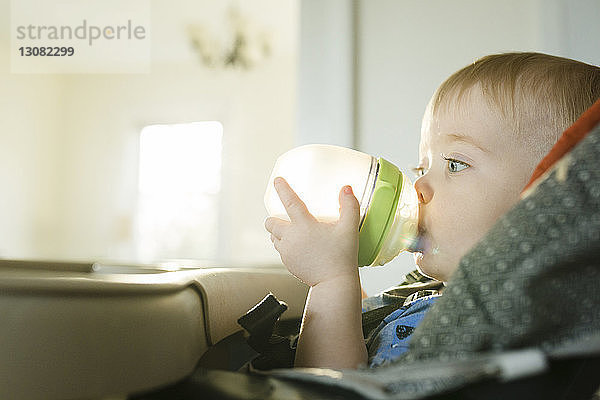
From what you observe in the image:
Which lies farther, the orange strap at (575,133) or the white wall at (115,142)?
the white wall at (115,142)

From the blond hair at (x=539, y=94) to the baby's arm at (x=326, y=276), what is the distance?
0.80 feet

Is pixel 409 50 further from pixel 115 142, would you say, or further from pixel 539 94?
pixel 115 142

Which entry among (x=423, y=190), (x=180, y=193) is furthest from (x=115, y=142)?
(x=423, y=190)

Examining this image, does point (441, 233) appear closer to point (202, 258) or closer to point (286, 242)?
point (286, 242)

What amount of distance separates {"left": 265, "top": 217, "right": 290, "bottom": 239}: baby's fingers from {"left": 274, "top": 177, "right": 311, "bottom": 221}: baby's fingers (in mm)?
19

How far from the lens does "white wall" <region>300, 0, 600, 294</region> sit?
1519 mm

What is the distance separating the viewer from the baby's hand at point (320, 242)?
623 mm

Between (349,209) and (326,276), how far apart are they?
77mm

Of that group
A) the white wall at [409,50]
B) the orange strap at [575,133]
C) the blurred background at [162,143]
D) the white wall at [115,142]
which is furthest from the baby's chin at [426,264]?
the white wall at [115,142]

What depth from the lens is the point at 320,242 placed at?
2.05ft

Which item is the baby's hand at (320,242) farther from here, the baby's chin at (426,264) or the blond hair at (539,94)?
the blond hair at (539,94)

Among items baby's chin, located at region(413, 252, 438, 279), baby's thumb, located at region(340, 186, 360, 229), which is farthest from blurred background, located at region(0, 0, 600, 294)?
baby's thumb, located at region(340, 186, 360, 229)

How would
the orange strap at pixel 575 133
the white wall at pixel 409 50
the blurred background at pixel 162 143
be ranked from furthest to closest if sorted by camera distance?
1. the blurred background at pixel 162 143
2. the white wall at pixel 409 50
3. the orange strap at pixel 575 133

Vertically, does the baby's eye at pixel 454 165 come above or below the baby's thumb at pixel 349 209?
above
